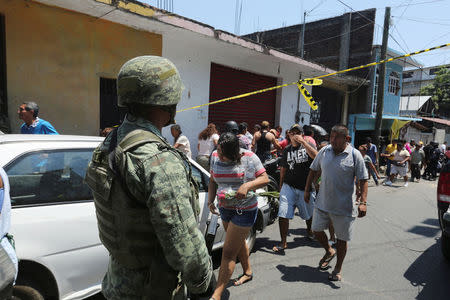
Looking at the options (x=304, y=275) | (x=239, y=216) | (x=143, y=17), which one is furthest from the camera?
(x=143, y=17)

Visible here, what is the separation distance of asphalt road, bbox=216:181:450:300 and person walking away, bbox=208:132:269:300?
1.62 feet

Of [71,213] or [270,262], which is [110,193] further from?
[270,262]

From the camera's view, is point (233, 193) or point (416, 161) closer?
point (233, 193)

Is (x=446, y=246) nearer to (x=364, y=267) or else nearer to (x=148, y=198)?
(x=364, y=267)

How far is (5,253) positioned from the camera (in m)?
1.49

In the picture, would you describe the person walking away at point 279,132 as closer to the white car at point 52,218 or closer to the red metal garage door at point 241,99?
the red metal garage door at point 241,99

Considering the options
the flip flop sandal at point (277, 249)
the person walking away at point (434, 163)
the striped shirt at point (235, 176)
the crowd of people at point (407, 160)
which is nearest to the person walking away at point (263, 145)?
the flip flop sandal at point (277, 249)

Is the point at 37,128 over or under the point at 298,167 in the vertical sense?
over

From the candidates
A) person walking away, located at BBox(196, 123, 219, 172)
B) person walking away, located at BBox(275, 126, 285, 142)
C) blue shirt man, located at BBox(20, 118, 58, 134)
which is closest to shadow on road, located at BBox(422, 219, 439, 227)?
person walking away, located at BBox(275, 126, 285, 142)

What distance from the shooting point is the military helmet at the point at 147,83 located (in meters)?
1.23

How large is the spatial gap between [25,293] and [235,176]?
187 cm

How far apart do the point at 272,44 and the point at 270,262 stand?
18.0 meters

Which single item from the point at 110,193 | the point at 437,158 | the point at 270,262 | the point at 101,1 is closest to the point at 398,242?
the point at 270,262

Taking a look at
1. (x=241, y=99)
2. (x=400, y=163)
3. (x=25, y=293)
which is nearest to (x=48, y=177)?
(x=25, y=293)
